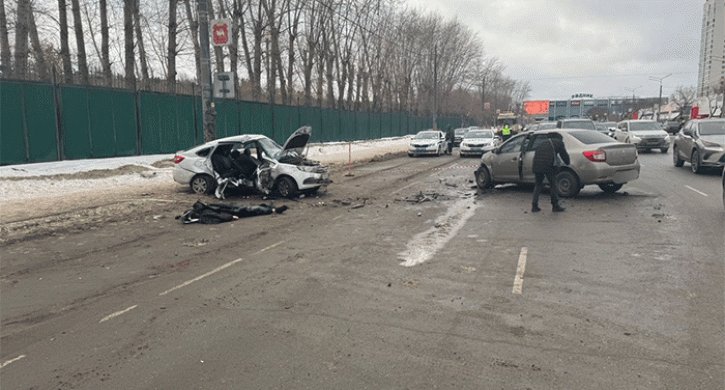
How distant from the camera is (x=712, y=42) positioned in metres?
115

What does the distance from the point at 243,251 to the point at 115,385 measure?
12.8ft

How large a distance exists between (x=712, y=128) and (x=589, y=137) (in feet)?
24.9

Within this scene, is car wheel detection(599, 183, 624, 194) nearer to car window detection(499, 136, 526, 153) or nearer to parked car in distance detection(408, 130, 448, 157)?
car window detection(499, 136, 526, 153)

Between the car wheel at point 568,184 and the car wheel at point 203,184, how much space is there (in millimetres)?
8551

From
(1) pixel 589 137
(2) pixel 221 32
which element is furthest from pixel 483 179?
(2) pixel 221 32

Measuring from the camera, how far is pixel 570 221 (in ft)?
29.2

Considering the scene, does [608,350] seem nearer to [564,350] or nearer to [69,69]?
[564,350]

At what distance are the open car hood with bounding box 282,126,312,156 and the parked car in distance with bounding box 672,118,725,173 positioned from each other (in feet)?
38.7

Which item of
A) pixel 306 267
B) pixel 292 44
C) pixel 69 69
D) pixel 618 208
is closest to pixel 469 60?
pixel 292 44

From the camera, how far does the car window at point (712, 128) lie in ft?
52.1

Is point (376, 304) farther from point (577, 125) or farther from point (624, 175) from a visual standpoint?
point (577, 125)

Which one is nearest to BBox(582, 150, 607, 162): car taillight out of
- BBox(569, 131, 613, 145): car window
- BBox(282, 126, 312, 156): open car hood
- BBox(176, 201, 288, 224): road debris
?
BBox(569, 131, 613, 145): car window

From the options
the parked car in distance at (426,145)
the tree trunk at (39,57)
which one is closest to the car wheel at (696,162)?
the parked car in distance at (426,145)

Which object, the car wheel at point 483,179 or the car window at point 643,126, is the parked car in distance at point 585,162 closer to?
the car wheel at point 483,179
